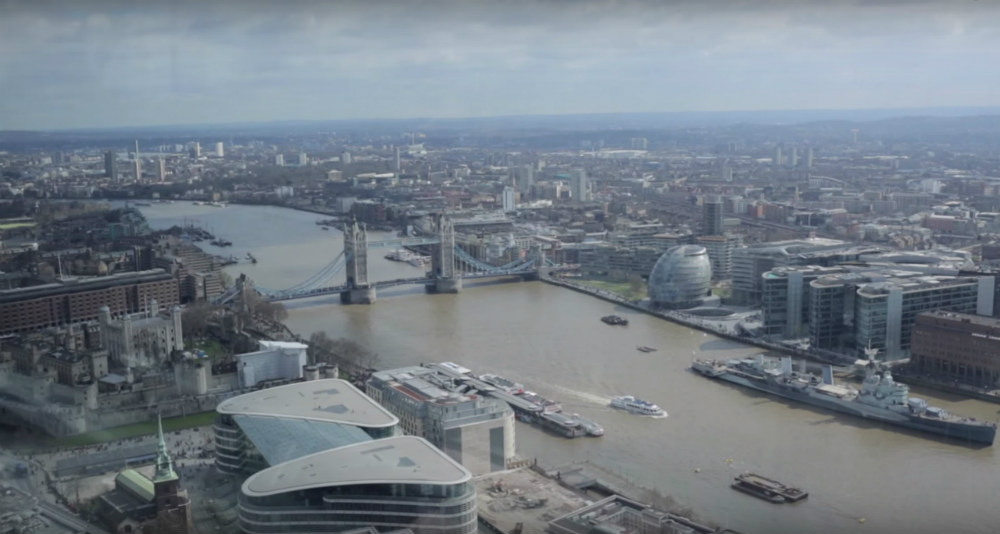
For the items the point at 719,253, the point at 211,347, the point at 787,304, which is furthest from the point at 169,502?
the point at 719,253

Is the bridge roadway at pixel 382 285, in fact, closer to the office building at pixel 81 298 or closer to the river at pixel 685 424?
the river at pixel 685 424

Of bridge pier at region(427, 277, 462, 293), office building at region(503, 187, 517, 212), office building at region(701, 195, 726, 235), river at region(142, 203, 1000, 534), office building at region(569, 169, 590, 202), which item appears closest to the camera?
river at region(142, 203, 1000, 534)

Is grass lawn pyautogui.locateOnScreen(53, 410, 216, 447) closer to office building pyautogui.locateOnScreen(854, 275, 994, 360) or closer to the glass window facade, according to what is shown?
the glass window facade

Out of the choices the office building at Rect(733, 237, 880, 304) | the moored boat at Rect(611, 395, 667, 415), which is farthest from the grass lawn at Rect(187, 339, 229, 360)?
the office building at Rect(733, 237, 880, 304)

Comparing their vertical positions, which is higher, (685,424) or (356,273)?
(356,273)

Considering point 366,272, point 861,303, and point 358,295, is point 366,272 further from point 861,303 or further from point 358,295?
point 861,303

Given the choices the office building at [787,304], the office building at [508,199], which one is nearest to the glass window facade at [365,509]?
the office building at [787,304]

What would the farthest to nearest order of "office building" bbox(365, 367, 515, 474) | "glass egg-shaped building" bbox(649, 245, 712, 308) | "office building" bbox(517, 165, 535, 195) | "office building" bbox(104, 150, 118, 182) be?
"office building" bbox(517, 165, 535, 195), "glass egg-shaped building" bbox(649, 245, 712, 308), "office building" bbox(104, 150, 118, 182), "office building" bbox(365, 367, 515, 474)
